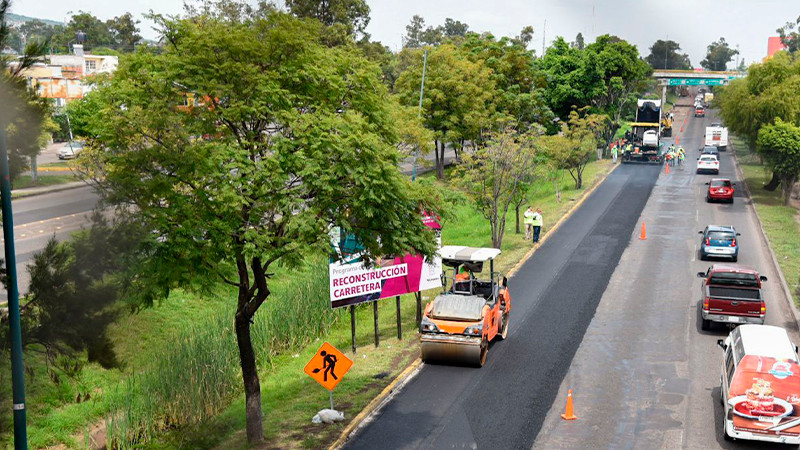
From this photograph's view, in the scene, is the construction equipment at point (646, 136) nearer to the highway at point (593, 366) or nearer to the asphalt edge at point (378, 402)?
the highway at point (593, 366)

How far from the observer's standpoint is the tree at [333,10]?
87312 millimetres

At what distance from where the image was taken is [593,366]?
77.3ft

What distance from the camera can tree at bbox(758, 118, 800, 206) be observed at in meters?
51.3

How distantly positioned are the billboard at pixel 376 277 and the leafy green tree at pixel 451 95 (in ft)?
118

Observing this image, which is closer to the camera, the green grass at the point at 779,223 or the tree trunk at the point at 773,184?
the green grass at the point at 779,223

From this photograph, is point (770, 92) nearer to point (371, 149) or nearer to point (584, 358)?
point (584, 358)

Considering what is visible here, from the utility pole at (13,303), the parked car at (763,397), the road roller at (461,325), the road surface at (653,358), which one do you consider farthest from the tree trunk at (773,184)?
the utility pole at (13,303)

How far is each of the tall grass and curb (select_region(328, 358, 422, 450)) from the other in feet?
14.4

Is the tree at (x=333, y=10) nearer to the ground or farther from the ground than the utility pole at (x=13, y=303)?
farther from the ground

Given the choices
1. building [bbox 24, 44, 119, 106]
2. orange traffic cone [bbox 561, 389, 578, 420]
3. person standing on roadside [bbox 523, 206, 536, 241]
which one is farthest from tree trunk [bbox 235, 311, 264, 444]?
building [bbox 24, 44, 119, 106]

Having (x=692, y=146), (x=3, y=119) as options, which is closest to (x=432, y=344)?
(x=3, y=119)

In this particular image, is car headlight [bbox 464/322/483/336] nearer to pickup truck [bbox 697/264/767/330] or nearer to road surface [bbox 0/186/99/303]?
pickup truck [bbox 697/264/767/330]

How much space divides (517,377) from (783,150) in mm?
37066

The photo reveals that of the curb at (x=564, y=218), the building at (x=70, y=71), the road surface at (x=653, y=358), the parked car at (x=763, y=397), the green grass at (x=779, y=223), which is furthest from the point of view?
the building at (x=70, y=71)
